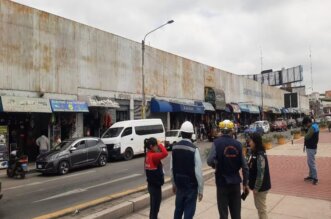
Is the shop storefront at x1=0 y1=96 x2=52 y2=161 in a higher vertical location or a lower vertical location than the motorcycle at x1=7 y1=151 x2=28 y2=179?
higher

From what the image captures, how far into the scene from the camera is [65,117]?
22625 millimetres

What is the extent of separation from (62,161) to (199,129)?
22149 millimetres

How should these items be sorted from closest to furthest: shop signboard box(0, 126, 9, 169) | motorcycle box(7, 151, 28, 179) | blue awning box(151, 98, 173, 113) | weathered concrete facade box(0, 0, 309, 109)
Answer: motorcycle box(7, 151, 28, 179), shop signboard box(0, 126, 9, 169), weathered concrete facade box(0, 0, 309, 109), blue awning box(151, 98, 173, 113)

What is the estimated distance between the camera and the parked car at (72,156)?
619 inches

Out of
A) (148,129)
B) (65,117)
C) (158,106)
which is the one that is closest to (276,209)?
(148,129)

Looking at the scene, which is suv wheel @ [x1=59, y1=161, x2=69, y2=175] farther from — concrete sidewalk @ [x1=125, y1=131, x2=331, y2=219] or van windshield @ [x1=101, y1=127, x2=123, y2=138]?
concrete sidewalk @ [x1=125, y1=131, x2=331, y2=219]

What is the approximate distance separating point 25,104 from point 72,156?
15.1ft

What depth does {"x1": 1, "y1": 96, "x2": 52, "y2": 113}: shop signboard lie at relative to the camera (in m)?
18.1

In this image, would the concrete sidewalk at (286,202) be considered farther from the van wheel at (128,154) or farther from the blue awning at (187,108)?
the blue awning at (187,108)

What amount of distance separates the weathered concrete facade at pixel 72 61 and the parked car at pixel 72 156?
5.10 meters

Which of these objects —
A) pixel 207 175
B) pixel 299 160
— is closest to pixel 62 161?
pixel 207 175

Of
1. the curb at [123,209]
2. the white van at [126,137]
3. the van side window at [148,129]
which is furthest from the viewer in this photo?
the van side window at [148,129]

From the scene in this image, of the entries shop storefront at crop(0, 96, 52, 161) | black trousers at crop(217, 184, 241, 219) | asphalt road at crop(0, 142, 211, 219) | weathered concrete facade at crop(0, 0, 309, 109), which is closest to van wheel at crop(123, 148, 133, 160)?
asphalt road at crop(0, 142, 211, 219)

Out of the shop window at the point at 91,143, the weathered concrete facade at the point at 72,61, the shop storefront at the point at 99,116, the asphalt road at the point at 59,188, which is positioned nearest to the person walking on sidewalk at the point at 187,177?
the asphalt road at the point at 59,188
